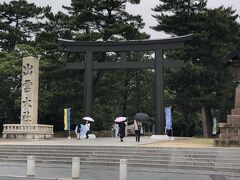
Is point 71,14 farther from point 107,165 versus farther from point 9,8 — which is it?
point 107,165

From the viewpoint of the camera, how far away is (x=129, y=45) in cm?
3528

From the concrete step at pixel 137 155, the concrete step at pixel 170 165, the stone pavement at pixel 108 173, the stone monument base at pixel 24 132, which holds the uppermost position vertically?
the stone monument base at pixel 24 132

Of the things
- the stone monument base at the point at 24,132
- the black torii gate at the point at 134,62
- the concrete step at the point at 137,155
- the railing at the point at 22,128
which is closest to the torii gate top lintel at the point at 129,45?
the black torii gate at the point at 134,62

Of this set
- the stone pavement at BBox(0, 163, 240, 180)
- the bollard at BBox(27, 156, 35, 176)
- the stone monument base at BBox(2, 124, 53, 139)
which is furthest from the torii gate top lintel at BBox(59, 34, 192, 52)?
the bollard at BBox(27, 156, 35, 176)

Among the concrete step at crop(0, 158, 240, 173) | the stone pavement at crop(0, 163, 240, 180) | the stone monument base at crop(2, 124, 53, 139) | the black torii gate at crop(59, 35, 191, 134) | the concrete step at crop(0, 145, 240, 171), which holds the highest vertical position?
the black torii gate at crop(59, 35, 191, 134)

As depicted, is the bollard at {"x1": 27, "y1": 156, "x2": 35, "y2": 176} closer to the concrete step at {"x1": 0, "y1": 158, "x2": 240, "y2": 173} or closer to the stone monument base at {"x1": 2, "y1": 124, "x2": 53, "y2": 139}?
the concrete step at {"x1": 0, "y1": 158, "x2": 240, "y2": 173}

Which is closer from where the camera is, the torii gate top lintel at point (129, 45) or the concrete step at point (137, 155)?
the concrete step at point (137, 155)

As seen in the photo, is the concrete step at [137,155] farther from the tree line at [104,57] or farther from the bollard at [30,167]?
the tree line at [104,57]

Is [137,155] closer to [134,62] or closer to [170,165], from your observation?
[170,165]

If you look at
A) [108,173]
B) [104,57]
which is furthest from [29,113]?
[108,173]

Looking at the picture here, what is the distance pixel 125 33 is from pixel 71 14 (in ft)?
22.2

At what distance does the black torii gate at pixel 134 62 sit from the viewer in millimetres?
33719

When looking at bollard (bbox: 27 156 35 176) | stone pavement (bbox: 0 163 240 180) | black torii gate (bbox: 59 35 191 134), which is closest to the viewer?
stone pavement (bbox: 0 163 240 180)

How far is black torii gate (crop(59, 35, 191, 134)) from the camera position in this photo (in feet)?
111
